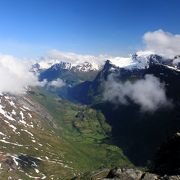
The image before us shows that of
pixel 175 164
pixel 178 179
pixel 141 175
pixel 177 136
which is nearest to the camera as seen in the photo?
pixel 178 179

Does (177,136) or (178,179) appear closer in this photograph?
(178,179)

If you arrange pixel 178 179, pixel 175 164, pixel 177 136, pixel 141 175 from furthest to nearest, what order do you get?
pixel 177 136 < pixel 175 164 < pixel 141 175 < pixel 178 179

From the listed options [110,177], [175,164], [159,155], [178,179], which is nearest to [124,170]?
[110,177]

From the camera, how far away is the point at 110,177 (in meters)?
85.6

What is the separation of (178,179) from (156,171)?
2785 centimetres

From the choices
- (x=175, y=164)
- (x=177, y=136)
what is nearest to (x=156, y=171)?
(x=175, y=164)

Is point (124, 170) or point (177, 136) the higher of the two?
point (177, 136)

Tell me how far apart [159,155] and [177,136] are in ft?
27.0

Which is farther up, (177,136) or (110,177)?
(177,136)

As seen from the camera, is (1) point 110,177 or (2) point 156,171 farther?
(2) point 156,171

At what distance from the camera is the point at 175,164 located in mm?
100125

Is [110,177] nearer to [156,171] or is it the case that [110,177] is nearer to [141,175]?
[141,175]

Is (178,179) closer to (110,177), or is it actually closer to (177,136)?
(110,177)

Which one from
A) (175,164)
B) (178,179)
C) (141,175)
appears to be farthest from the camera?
(175,164)
